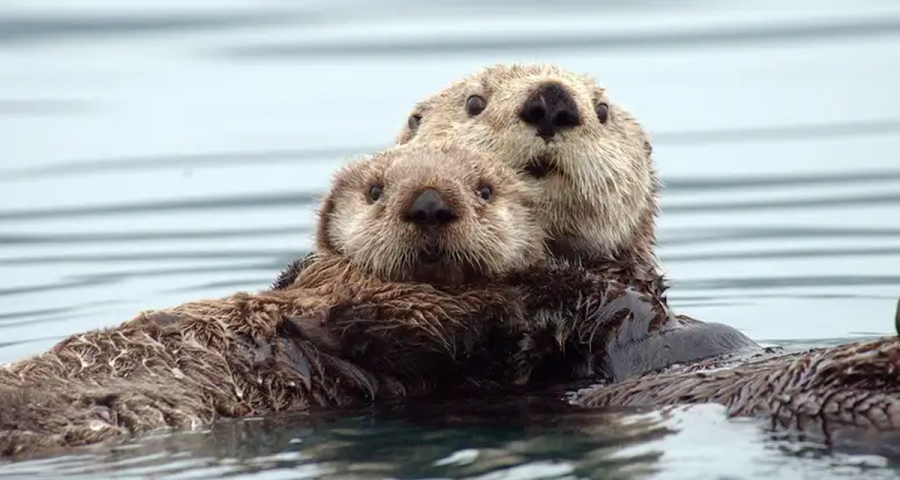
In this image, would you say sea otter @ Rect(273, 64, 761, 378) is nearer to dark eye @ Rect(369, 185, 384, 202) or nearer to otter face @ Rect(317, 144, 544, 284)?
otter face @ Rect(317, 144, 544, 284)

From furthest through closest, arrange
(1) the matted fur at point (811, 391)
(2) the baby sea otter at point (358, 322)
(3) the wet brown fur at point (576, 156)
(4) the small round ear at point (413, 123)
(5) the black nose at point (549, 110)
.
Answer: (4) the small round ear at point (413, 123)
(3) the wet brown fur at point (576, 156)
(5) the black nose at point (549, 110)
(2) the baby sea otter at point (358, 322)
(1) the matted fur at point (811, 391)

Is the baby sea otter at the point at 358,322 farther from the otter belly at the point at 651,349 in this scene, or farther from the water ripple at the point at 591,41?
the water ripple at the point at 591,41

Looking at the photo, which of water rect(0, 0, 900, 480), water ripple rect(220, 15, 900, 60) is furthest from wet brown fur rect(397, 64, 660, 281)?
water ripple rect(220, 15, 900, 60)

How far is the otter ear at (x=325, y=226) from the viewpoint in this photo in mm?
7254

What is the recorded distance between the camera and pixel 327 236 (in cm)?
727

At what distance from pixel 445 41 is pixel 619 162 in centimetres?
1001

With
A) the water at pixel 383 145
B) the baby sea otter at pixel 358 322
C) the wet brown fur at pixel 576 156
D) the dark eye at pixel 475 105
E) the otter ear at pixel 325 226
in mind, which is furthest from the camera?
the dark eye at pixel 475 105

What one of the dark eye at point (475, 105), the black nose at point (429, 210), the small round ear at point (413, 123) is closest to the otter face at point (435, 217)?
the black nose at point (429, 210)

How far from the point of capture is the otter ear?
7.25 meters

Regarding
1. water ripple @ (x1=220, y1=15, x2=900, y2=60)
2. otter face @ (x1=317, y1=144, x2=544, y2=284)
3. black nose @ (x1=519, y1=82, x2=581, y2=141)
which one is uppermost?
water ripple @ (x1=220, y1=15, x2=900, y2=60)

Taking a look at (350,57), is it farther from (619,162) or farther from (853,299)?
(619,162)

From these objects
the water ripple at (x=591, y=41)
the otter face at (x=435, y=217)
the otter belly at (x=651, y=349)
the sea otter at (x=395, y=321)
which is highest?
→ the water ripple at (x=591, y=41)

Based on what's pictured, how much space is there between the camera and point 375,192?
23.0 ft

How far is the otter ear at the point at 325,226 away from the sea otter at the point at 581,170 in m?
0.25
